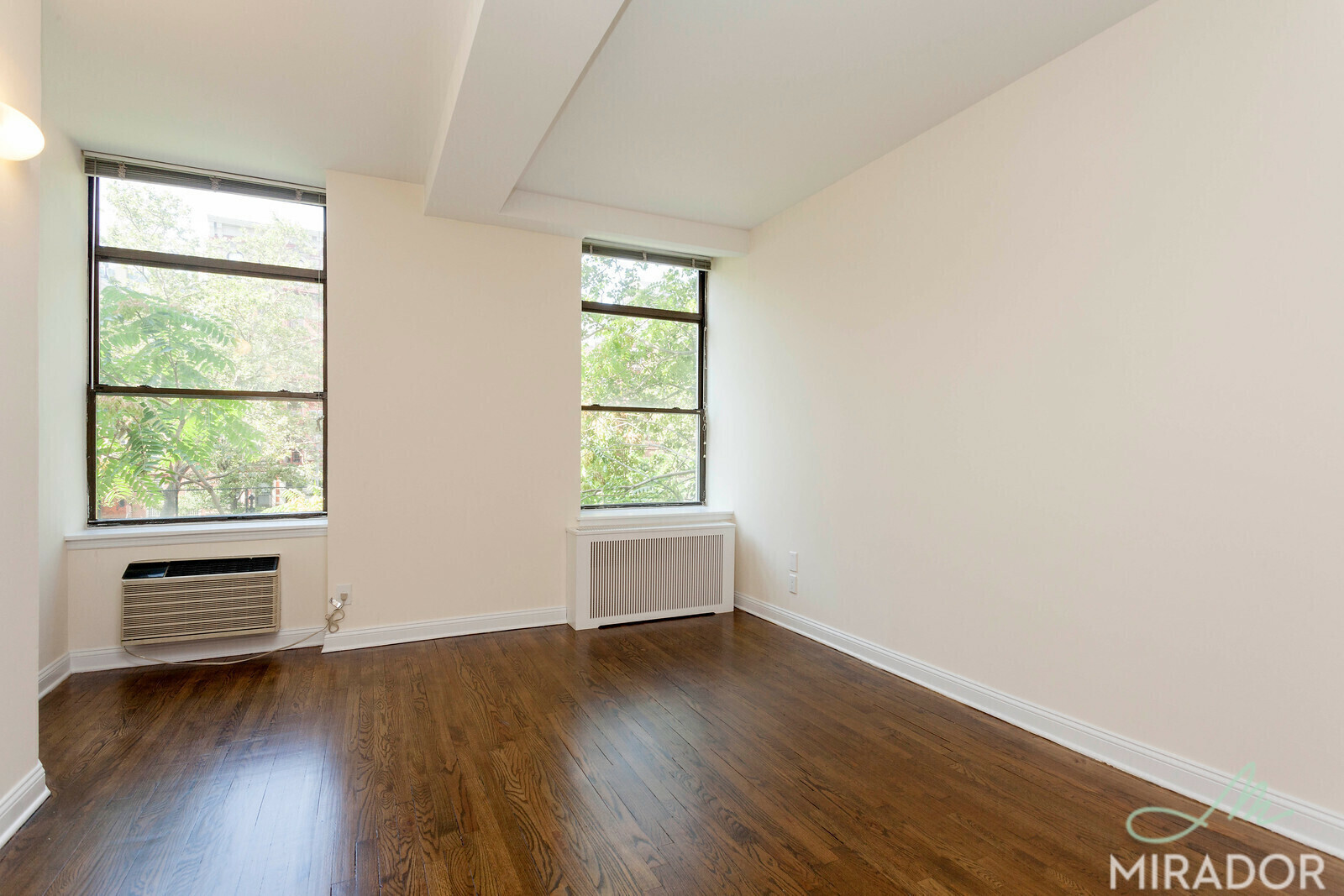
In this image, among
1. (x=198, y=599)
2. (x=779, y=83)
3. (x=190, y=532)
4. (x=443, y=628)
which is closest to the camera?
(x=779, y=83)

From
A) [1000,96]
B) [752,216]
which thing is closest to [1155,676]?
[1000,96]

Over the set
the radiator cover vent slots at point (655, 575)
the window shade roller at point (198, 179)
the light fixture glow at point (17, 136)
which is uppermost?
the window shade roller at point (198, 179)

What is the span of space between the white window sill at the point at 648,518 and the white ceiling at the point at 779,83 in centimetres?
209

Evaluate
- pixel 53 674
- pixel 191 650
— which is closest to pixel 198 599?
pixel 191 650

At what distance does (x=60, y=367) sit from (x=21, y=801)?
2.10m

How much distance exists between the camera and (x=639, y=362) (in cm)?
468

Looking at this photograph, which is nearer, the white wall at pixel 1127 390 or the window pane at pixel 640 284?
the white wall at pixel 1127 390

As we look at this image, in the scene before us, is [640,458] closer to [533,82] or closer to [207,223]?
[533,82]

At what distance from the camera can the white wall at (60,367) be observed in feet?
9.51

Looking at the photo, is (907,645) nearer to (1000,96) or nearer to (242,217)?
(1000,96)

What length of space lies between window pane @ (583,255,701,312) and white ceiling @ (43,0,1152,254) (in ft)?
2.89

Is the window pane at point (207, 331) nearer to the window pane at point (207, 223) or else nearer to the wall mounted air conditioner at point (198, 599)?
the window pane at point (207, 223)

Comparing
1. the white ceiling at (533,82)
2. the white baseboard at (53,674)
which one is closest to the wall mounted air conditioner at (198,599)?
the white baseboard at (53,674)

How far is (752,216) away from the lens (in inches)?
167
